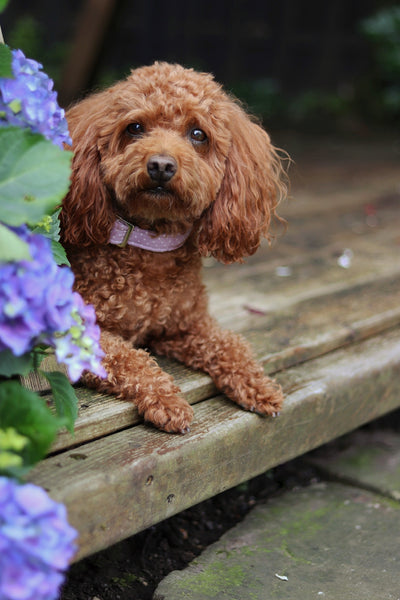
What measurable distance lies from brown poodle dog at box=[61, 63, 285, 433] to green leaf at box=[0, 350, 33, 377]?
547 millimetres

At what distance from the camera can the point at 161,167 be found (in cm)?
186

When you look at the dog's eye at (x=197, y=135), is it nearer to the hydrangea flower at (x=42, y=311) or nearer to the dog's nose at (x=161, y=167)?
the dog's nose at (x=161, y=167)

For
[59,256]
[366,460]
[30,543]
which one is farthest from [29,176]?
[366,460]

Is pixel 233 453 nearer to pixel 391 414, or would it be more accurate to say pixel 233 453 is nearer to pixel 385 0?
pixel 391 414

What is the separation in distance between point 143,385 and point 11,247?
0.81 metres

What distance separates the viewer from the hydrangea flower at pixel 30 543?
1054 mm

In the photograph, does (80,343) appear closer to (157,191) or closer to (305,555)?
(157,191)

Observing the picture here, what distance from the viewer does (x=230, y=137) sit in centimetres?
211

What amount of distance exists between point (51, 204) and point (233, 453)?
101cm

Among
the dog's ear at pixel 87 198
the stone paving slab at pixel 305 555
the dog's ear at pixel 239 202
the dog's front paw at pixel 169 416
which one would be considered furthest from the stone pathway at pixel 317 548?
the dog's ear at pixel 87 198

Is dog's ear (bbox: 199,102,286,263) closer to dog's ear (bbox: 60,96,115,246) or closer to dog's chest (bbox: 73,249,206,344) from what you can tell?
dog's chest (bbox: 73,249,206,344)

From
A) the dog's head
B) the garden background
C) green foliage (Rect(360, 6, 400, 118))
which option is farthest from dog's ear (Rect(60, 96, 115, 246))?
green foliage (Rect(360, 6, 400, 118))

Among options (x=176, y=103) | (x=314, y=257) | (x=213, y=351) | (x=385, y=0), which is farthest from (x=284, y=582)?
(x=385, y=0)

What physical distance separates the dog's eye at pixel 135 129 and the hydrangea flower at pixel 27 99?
56 cm
